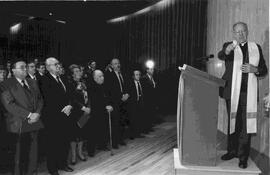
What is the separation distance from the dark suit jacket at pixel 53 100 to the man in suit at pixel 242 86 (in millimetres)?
2005

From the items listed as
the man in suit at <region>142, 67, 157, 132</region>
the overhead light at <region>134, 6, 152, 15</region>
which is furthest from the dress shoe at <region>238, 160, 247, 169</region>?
the overhead light at <region>134, 6, 152, 15</region>

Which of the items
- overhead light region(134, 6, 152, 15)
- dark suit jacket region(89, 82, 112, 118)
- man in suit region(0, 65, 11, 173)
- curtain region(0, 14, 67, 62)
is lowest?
man in suit region(0, 65, 11, 173)

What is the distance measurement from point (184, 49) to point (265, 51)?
5.26m

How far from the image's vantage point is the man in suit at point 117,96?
18.6 ft

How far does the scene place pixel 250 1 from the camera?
12.5 ft

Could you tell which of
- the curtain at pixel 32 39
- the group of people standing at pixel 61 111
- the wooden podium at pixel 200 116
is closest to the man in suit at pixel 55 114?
the group of people standing at pixel 61 111

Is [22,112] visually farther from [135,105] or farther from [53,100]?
[135,105]

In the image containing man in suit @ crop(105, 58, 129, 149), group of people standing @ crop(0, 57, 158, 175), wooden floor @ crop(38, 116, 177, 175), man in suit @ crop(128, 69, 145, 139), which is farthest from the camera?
man in suit @ crop(128, 69, 145, 139)

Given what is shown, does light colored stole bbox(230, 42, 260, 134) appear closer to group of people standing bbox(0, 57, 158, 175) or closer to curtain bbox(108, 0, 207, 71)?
group of people standing bbox(0, 57, 158, 175)

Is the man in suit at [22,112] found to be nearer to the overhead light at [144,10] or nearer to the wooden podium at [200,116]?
the wooden podium at [200,116]

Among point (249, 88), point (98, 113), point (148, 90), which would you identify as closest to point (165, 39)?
point (148, 90)

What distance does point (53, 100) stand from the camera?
4102 millimetres

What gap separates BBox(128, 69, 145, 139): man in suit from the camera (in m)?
6.56

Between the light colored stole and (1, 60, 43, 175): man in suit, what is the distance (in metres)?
2.04
